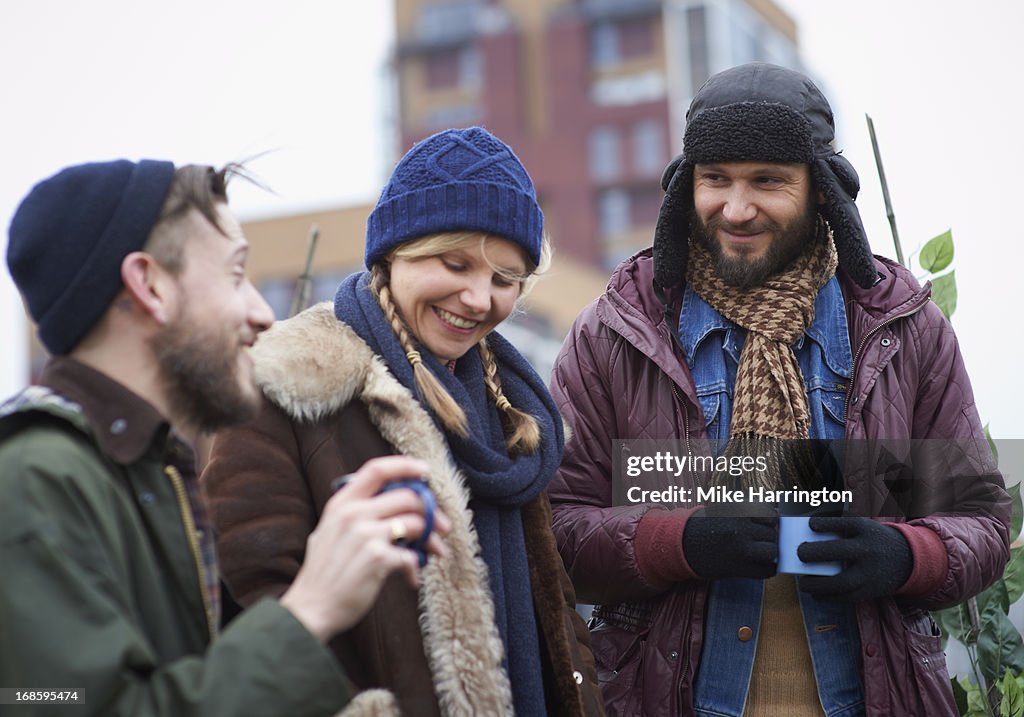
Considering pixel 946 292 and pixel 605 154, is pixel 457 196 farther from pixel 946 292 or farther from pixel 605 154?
pixel 605 154

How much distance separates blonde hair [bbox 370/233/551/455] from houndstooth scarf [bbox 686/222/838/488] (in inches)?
20.3

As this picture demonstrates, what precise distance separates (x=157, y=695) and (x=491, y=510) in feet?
3.48

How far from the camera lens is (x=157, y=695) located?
1.69m

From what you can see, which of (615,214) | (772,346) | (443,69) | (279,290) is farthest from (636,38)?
(772,346)

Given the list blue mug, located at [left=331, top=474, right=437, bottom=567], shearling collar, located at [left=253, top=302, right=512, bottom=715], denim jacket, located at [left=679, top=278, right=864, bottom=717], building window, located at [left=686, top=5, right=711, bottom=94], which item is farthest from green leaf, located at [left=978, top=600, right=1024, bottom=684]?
building window, located at [left=686, top=5, right=711, bottom=94]

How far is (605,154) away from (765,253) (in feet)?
160

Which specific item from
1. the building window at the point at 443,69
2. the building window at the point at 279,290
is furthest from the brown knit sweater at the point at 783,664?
the building window at the point at 443,69

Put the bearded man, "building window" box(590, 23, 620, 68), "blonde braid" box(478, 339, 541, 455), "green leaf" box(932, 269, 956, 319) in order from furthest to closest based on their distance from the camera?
"building window" box(590, 23, 620, 68) < "green leaf" box(932, 269, 956, 319) < the bearded man < "blonde braid" box(478, 339, 541, 455)

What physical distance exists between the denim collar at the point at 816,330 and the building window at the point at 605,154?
158 feet

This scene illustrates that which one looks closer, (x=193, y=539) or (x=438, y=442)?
(x=193, y=539)

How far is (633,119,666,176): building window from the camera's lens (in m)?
49.8

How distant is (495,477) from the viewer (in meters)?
2.62

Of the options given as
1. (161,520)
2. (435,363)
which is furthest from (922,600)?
(161,520)

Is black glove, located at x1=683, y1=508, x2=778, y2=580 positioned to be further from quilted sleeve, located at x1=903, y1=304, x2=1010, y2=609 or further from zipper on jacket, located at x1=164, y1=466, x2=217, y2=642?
zipper on jacket, located at x1=164, y1=466, x2=217, y2=642
